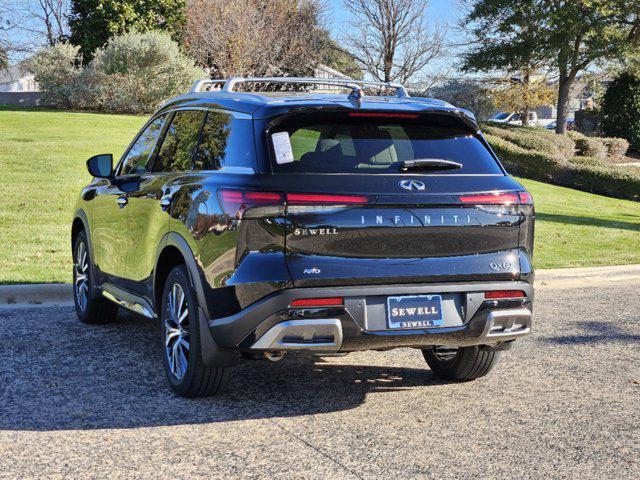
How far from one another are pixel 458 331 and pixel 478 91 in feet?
140

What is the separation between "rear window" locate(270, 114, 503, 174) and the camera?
5172 mm

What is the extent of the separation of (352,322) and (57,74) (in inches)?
1174

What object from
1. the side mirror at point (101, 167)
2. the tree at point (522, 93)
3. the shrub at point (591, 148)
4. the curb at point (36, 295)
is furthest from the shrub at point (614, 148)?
the side mirror at point (101, 167)

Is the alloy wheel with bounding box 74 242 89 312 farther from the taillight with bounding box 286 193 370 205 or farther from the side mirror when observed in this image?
the taillight with bounding box 286 193 370 205

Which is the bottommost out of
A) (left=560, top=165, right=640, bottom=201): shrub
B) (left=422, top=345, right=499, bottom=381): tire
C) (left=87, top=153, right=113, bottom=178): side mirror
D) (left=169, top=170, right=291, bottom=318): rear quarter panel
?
(left=560, top=165, right=640, bottom=201): shrub

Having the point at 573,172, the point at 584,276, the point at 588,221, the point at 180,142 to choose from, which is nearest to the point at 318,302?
the point at 180,142

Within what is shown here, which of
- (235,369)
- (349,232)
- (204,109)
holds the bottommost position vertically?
(235,369)

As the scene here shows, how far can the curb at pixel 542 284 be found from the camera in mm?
8703

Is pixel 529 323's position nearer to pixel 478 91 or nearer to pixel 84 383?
pixel 84 383

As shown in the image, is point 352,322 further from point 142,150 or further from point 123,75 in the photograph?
point 123,75

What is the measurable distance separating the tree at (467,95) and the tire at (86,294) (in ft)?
131

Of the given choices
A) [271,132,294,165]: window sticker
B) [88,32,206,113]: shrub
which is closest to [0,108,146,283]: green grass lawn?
[88,32,206,113]: shrub

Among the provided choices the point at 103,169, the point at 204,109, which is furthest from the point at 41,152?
the point at 204,109

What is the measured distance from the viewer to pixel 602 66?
137 ft
